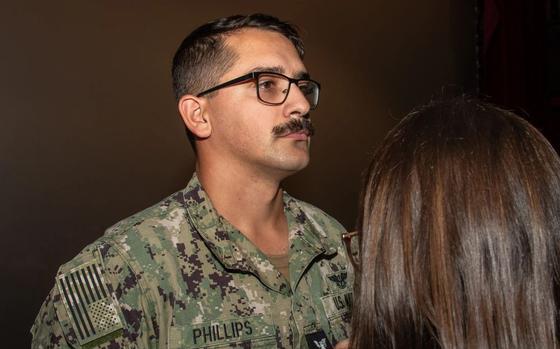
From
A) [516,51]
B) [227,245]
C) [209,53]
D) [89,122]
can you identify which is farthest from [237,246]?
[516,51]

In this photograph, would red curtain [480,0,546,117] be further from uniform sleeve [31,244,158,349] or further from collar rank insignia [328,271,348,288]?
uniform sleeve [31,244,158,349]

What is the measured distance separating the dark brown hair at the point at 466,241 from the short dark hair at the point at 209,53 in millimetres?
845

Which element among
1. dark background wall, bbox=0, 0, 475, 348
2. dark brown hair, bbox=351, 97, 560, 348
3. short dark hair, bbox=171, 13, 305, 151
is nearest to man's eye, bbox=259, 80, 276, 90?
short dark hair, bbox=171, 13, 305, 151

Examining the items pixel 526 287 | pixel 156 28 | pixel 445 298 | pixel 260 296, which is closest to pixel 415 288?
pixel 445 298

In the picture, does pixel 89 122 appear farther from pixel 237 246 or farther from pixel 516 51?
pixel 516 51

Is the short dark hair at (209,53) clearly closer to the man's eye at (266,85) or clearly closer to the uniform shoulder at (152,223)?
the man's eye at (266,85)

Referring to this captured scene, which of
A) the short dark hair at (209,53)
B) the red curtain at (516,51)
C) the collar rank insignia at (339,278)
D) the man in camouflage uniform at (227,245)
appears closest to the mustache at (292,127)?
the man in camouflage uniform at (227,245)

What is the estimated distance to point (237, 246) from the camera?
58.2 inches

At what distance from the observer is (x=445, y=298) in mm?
817

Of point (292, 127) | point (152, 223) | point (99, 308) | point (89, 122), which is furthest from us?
point (89, 122)

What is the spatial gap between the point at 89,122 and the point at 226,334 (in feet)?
4.03

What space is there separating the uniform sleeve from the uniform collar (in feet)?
0.71

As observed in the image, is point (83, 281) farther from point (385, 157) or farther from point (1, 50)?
point (1, 50)

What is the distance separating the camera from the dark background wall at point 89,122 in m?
2.11
